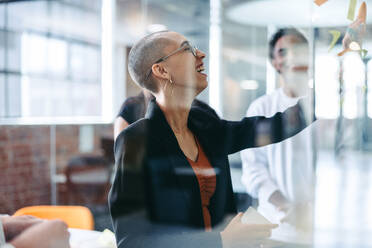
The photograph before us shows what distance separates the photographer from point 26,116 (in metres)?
2.29

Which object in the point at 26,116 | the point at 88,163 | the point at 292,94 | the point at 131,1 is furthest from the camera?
the point at 88,163

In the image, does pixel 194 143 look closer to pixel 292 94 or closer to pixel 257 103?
pixel 257 103

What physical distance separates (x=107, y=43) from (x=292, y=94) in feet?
2.99

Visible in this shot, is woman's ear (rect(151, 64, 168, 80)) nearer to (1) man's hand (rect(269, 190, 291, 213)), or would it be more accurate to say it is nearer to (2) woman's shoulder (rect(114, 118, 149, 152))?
(2) woman's shoulder (rect(114, 118, 149, 152))

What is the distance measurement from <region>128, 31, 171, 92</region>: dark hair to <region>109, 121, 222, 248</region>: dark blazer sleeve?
150 millimetres

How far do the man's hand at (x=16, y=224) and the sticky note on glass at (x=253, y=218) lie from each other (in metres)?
0.95

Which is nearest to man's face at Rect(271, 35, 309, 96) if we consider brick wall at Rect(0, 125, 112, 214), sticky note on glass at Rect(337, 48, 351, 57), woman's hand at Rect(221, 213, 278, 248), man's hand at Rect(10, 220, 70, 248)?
sticky note on glass at Rect(337, 48, 351, 57)

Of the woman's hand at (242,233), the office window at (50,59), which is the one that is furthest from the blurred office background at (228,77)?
the woman's hand at (242,233)

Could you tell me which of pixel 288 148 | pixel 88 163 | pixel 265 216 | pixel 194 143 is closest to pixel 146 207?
pixel 194 143

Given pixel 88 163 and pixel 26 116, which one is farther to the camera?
pixel 88 163

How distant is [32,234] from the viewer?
5.59ft

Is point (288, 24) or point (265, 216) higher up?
point (288, 24)

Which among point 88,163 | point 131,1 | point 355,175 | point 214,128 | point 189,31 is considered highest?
point 131,1

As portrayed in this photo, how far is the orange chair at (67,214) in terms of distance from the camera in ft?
6.14
